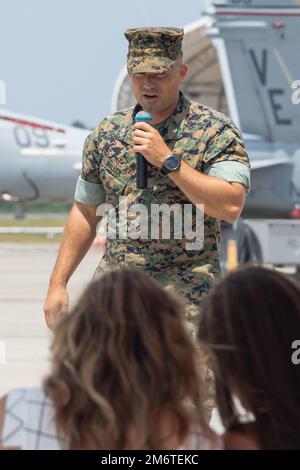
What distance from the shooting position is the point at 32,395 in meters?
3.09

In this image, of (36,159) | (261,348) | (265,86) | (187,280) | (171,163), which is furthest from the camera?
(36,159)

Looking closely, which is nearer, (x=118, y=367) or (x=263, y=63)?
(x=118, y=367)

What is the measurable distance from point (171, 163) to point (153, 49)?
0.53 metres

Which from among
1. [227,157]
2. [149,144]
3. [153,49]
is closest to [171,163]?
[149,144]

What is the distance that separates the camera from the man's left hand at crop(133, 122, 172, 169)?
4.72 metres

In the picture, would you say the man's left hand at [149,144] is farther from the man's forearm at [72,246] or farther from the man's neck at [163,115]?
the man's forearm at [72,246]

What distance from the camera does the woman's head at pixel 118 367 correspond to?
2.82m

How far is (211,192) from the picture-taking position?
15.6 ft

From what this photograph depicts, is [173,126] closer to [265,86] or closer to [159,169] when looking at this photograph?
[159,169]

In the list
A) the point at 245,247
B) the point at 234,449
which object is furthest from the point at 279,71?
the point at 234,449

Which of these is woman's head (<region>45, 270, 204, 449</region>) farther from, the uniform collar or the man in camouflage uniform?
the uniform collar

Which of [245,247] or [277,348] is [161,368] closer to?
[277,348]

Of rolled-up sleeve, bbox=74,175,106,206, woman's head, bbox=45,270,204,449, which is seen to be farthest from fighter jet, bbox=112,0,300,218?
woman's head, bbox=45,270,204,449

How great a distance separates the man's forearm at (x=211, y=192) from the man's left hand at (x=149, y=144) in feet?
0.27
